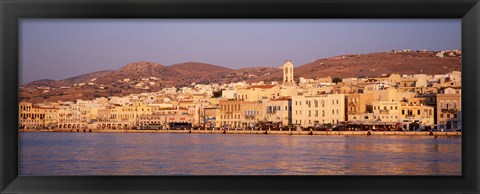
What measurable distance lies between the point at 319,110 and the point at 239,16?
7796 millimetres

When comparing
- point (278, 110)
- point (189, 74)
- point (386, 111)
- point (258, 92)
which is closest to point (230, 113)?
point (278, 110)

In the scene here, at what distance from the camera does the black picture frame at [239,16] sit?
2650 mm

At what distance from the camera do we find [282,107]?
9719 millimetres

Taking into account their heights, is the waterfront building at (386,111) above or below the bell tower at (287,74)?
below

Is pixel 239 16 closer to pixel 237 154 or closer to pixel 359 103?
pixel 237 154

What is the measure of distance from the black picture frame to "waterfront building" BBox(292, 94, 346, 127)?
Result: 6.30 metres

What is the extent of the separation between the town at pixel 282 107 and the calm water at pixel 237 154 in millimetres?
340

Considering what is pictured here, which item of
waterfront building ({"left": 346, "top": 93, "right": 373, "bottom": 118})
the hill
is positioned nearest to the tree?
the hill

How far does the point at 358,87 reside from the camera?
384 inches

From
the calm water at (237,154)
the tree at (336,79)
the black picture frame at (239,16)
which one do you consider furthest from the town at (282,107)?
the black picture frame at (239,16)

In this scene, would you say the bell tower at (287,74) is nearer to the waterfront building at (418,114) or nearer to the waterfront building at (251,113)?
the waterfront building at (251,113)

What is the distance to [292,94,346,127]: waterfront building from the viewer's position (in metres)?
9.69
